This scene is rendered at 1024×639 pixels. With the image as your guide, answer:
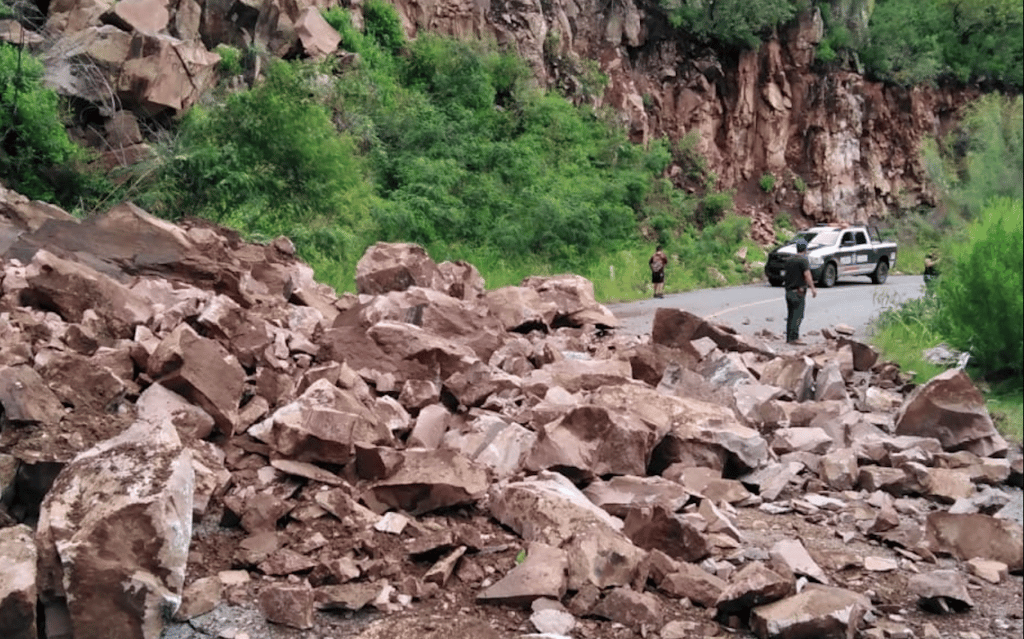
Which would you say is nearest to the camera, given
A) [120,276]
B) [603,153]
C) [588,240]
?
[120,276]

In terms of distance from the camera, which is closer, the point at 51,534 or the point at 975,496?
the point at 975,496

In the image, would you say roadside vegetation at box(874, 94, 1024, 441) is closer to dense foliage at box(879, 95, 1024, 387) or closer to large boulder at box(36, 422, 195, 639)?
dense foliage at box(879, 95, 1024, 387)

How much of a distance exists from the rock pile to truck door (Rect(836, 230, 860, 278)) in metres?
5.93

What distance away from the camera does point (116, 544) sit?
363cm

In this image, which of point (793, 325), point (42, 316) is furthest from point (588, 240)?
point (42, 316)

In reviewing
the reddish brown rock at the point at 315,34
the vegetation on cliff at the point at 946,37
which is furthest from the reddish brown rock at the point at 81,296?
the reddish brown rock at the point at 315,34

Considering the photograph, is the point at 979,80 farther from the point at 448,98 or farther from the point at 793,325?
the point at 448,98

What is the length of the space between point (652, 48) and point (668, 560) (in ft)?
102

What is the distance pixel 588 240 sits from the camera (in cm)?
1647

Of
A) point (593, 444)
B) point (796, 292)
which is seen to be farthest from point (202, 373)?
point (796, 292)

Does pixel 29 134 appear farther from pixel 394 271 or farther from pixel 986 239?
pixel 986 239

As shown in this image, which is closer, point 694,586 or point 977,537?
point 977,537

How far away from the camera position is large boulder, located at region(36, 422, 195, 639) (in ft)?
11.8

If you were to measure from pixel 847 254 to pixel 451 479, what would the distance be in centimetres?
1151
